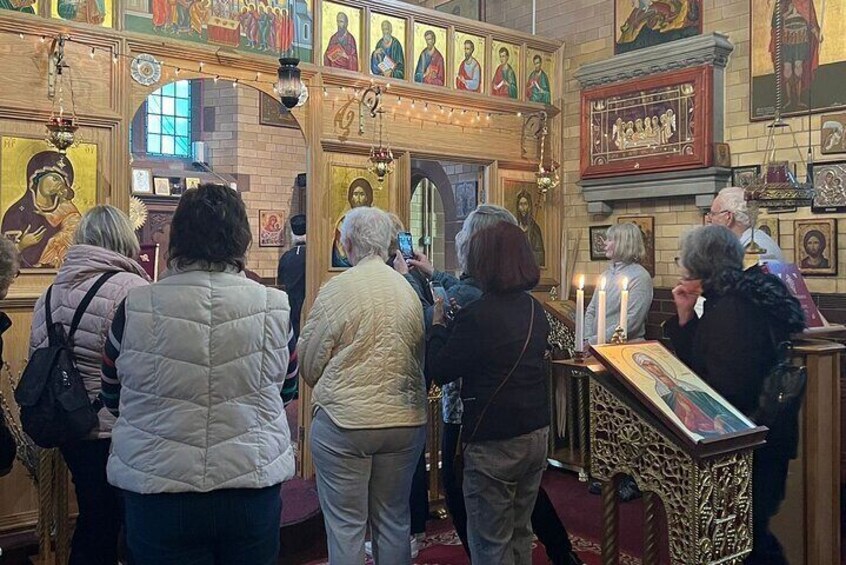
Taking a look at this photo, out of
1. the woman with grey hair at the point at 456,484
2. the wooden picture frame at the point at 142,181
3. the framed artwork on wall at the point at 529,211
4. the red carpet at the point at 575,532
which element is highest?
the wooden picture frame at the point at 142,181

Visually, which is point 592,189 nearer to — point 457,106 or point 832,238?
point 457,106

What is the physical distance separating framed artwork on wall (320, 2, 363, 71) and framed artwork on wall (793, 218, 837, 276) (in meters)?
3.67

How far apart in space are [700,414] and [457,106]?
15.5 feet

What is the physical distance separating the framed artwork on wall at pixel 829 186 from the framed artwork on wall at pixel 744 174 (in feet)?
1.49

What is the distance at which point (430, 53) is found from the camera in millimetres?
7047

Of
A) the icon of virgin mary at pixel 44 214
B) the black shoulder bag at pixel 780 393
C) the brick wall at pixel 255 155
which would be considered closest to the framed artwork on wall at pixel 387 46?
the icon of virgin mary at pixel 44 214

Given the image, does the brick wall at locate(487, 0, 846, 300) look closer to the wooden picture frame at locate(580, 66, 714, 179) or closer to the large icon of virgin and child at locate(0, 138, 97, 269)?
the wooden picture frame at locate(580, 66, 714, 179)

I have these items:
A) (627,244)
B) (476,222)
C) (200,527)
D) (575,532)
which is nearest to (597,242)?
(627,244)

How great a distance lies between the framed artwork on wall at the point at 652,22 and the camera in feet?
22.8

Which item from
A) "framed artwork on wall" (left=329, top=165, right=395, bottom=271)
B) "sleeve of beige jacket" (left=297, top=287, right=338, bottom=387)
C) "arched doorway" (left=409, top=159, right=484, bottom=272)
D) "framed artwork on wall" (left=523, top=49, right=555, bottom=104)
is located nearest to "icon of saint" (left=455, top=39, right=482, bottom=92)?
"framed artwork on wall" (left=523, top=49, right=555, bottom=104)

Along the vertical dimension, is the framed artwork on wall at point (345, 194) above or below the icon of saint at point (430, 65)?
below

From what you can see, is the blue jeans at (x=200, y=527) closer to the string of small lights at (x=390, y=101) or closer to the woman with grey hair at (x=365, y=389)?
the woman with grey hair at (x=365, y=389)

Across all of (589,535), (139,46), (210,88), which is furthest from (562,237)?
(210,88)

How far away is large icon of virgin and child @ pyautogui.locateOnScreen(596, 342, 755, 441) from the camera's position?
9.86ft
